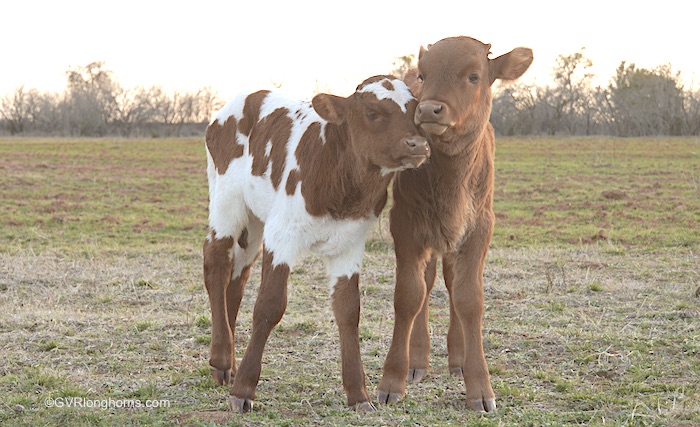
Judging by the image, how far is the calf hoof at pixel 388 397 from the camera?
5.46 metres

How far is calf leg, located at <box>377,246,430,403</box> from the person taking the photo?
18.0 ft

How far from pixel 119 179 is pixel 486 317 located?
16.4 m

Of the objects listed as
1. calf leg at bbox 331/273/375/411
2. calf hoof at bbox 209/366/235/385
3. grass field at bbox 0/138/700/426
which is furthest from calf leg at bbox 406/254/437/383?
calf hoof at bbox 209/366/235/385

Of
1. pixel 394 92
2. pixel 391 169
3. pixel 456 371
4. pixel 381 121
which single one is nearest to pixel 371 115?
pixel 381 121

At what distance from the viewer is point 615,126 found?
5022 cm

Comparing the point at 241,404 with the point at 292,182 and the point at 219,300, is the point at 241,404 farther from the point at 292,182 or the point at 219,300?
the point at 292,182

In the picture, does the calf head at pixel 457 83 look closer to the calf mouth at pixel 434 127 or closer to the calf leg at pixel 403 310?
the calf mouth at pixel 434 127

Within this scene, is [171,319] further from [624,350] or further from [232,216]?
[624,350]

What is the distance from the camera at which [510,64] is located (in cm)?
538

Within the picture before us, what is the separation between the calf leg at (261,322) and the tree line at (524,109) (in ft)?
119

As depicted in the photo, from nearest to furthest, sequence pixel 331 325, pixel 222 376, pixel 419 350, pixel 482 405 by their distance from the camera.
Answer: pixel 482 405 → pixel 222 376 → pixel 419 350 → pixel 331 325

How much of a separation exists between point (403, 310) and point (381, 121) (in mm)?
1324

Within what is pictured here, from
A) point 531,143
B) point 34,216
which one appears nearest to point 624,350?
point 34,216

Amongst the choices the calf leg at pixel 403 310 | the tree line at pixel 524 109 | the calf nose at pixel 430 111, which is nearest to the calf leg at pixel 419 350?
the calf leg at pixel 403 310
